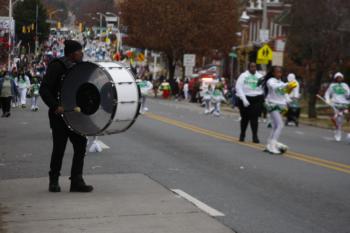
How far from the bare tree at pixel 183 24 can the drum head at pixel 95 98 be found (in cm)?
5658

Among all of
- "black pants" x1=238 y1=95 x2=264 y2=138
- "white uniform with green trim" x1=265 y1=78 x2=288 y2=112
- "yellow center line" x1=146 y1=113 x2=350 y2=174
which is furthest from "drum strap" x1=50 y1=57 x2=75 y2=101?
"black pants" x1=238 y1=95 x2=264 y2=138

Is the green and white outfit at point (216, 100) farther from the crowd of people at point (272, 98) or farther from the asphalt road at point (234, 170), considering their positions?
the asphalt road at point (234, 170)

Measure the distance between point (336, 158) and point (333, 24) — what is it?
20.3 metres

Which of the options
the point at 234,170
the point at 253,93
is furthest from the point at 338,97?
the point at 234,170

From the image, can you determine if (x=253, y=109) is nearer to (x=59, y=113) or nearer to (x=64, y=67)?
(x=64, y=67)

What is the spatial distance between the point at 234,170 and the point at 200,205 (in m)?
4.08

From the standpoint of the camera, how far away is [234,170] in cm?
1403

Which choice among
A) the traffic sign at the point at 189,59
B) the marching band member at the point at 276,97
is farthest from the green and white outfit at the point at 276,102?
the traffic sign at the point at 189,59

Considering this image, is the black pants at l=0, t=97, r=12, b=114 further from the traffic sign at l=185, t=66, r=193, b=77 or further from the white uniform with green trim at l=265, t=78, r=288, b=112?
the traffic sign at l=185, t=66, r=193, b=77

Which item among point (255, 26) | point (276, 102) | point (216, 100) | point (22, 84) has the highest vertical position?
point (255, 26)

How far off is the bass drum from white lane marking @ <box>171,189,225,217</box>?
4.02ft

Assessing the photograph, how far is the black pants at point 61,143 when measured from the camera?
420 inches

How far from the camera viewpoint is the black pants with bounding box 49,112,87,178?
420 inches

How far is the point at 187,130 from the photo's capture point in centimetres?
2398
